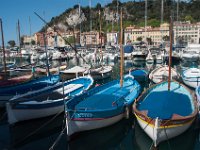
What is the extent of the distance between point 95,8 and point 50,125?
600 ft

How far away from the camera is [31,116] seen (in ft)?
56.9

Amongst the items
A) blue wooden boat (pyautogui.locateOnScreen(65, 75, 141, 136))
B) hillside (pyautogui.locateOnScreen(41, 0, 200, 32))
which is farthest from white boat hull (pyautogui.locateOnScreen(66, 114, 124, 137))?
hillside (pyautogui.locateOnScreen(41, 0, 200, 32))

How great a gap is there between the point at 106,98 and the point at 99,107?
2173 mm

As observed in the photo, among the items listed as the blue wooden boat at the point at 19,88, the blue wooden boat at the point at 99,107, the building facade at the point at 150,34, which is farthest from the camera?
the building facade at the point at 150,34

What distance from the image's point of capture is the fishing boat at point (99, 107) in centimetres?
1413

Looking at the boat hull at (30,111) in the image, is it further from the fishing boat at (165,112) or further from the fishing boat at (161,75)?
the fishing boat at (161,75)

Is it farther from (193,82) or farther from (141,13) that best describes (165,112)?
(141,13)

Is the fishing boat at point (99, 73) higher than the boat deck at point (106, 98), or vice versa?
the fishing boat at point (99, 73)

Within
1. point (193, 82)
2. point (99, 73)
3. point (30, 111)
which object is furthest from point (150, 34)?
point (30, 111)

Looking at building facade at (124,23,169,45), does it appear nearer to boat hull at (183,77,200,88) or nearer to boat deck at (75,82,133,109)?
boat hull at (183,77,200,88)

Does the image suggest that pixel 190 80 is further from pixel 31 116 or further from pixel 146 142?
pixel 31 116

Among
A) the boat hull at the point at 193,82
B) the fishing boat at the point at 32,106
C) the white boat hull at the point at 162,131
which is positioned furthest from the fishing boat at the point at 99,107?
the boat hull at the point at 193,82

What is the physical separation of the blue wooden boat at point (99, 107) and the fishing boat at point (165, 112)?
1222 millimetres

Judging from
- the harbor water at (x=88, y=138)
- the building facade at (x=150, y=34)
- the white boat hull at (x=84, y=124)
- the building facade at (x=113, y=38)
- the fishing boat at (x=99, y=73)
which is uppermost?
the building facade at (x=150, y=34)
